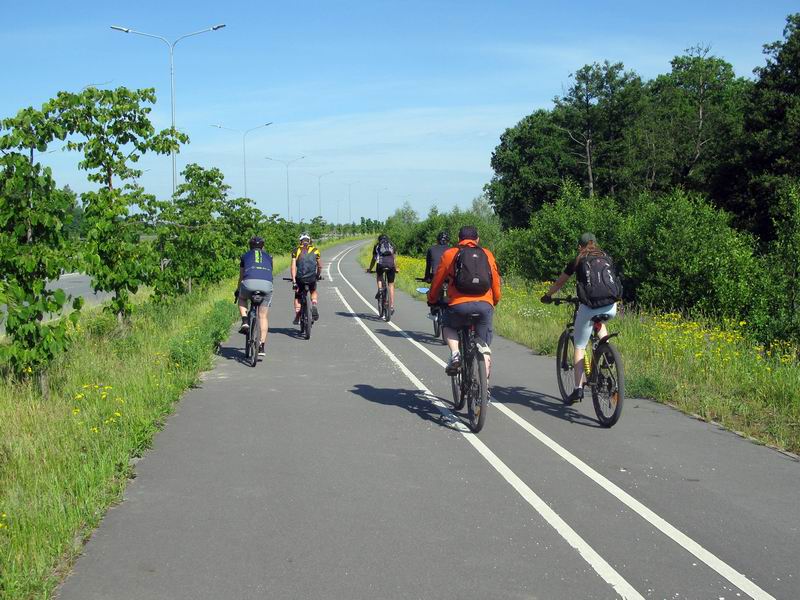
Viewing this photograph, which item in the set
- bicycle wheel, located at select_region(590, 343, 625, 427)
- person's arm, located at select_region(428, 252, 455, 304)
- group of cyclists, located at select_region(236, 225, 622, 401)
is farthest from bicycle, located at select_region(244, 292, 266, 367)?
bicycle wheel, located at select_region(590, 343, 625, 427)

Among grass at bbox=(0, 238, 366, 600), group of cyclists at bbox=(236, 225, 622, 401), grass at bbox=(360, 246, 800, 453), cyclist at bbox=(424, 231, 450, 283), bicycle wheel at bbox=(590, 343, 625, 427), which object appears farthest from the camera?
cyclist at bbox=(424, 231, 450, 283)

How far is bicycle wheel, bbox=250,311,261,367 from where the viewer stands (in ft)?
38.5

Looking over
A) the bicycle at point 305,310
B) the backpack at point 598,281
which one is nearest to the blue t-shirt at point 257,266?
the bicycle at point 305,310

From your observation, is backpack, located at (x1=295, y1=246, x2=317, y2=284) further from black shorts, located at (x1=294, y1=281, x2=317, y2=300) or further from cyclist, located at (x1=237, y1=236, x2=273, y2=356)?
cyclist, located at (x1=237, y1=236, x2=273, y2=356)

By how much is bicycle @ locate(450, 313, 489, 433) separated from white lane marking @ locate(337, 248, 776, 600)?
0.53m

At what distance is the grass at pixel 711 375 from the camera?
26.0 ft

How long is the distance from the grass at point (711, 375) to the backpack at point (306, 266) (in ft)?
12.8

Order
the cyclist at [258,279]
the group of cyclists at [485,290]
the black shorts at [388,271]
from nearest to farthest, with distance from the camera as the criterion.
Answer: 1. the group of cyclists at [485,290]
2. the cyclist at [258,279]
3. the black shorts at [388,271]

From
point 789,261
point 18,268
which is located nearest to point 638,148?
point 789,261

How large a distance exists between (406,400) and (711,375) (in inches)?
144

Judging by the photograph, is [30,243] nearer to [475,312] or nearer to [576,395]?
[475,312]

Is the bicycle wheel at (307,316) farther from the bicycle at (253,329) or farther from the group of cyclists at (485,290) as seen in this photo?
the group of cyclists at (485,290)

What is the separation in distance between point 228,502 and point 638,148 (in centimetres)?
5961

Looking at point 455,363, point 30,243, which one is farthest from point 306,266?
point 455,363
